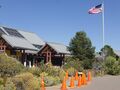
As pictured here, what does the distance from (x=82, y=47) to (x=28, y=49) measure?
748 cm

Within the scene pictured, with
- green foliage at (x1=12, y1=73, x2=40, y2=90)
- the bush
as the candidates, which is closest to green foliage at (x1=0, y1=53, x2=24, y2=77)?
the bush

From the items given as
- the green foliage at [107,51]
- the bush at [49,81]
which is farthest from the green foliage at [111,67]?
the bush at [49,81]

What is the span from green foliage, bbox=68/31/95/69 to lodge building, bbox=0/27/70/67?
12.5 ft

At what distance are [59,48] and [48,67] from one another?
25.2 meters

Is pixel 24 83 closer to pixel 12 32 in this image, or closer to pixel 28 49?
pixel 28 49

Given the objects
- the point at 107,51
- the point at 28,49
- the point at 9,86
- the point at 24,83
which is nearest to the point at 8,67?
the point at 24,83

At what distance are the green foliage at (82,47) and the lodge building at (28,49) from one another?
3.81 metres

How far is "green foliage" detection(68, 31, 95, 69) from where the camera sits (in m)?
51.5

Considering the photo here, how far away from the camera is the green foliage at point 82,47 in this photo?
169ft

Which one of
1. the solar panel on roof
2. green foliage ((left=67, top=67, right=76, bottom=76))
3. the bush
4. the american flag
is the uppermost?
the american flag

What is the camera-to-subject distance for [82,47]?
2047 inches

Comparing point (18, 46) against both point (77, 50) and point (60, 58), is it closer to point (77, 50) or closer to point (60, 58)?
point (77, 50)

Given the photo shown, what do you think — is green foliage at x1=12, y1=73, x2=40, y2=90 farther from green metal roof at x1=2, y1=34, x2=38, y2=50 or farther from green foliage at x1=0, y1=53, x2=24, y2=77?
green metal roof at x1=2, y1=34, x2=38, y2=50

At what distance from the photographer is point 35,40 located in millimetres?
65250
